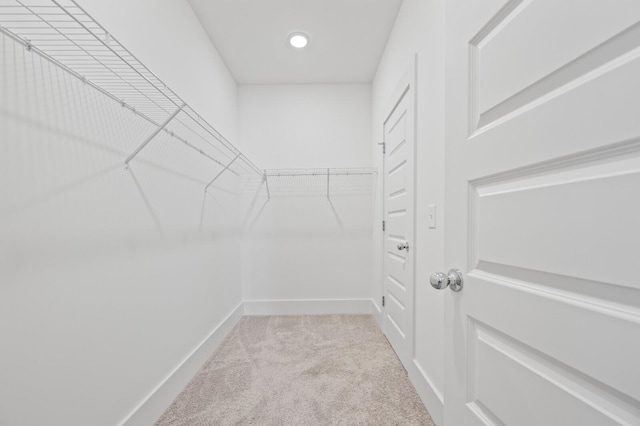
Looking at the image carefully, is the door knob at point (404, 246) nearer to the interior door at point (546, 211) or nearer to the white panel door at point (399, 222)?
the white panel door at point (399, 222)

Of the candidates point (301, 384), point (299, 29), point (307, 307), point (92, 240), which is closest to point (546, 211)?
point (92, 240)

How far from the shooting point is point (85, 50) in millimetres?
846

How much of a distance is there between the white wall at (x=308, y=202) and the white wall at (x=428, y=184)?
1.26m

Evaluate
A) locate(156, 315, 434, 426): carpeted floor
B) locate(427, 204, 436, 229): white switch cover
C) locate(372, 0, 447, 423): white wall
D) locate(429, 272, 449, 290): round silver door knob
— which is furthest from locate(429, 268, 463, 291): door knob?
locate(156, 315, 434, 426): carpeted floor

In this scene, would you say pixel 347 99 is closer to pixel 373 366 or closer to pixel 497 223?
pixel 373 366

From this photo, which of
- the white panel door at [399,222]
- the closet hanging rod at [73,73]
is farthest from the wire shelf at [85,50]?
the white panel door at [399,222]

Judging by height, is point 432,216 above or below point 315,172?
below

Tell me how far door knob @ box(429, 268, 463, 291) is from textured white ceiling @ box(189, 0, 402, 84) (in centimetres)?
207

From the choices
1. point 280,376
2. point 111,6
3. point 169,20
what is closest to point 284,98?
point 169,20

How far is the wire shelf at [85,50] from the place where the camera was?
0.76 meters

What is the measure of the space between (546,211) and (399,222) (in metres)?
1.67

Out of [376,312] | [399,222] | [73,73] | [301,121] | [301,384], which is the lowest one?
[301,384]

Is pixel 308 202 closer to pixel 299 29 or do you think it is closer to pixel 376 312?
pixel 376 312

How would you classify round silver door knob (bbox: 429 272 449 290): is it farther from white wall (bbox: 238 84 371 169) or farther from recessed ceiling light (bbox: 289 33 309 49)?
white wall (bbox: 238 84 371 169)
